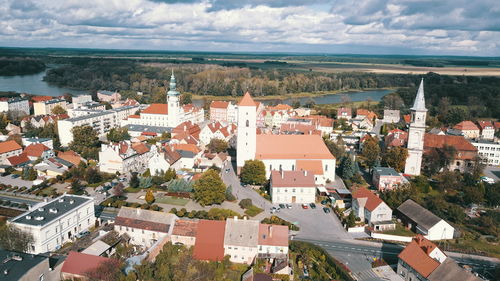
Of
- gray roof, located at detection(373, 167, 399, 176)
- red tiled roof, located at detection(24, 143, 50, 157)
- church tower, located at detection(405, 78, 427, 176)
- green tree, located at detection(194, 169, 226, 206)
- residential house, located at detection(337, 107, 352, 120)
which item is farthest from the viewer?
residential house, located at detection(337, 107, 352, 120)

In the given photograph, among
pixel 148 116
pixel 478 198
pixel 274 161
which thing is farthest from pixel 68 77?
pixel 478 198

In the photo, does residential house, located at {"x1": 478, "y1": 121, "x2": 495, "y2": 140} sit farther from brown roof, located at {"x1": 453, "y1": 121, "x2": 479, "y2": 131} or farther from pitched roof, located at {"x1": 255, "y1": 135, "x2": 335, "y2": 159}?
pitched roof, located at {"x1": 255, "y1": 135, "x2": 335, "y2": 159}

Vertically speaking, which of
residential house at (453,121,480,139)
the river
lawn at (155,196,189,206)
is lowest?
lawn at (155,196,189,206)

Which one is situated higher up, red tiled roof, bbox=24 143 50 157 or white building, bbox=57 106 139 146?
white building, bbox=57 106 139 146

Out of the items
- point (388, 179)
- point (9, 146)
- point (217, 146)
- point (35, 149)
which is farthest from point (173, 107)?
point (388, 179)

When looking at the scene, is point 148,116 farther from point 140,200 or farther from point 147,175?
point 140,200

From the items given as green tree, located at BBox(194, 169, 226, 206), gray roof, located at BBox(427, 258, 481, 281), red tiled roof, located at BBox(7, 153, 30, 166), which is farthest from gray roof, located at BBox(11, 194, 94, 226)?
gray roof, located at BBox(427, 258, 481, 281)
